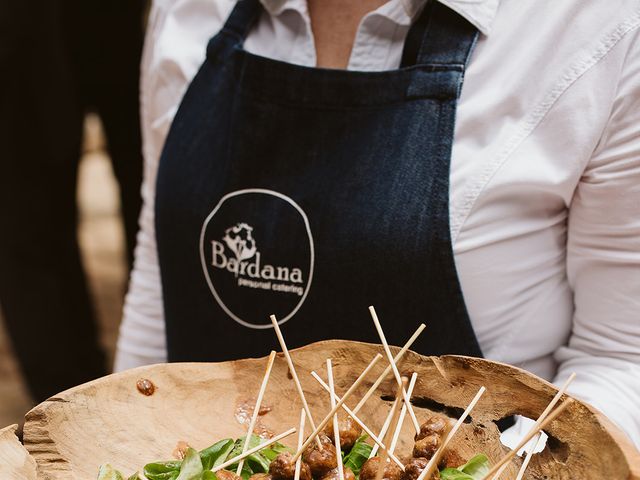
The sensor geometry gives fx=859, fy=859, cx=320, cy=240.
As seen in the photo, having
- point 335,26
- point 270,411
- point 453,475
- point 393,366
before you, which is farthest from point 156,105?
point 453,475

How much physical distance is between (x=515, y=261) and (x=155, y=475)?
23.2 inches

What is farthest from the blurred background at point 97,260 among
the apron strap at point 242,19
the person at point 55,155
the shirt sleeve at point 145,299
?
the apron strap at point 242,19

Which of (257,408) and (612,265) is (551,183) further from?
(257,408)

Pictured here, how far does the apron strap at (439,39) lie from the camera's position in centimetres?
122

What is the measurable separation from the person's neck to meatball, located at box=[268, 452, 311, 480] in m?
0.63

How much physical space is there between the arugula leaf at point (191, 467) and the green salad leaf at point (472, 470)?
0.28m

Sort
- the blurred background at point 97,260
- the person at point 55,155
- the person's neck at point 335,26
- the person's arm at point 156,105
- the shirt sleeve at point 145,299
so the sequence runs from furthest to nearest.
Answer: the blurred background at point 97,260 < the person at point 55,155 < the shirt sleeve at point 145,299 < the person's arm at point 156,105 < the person's neck at point 335,26

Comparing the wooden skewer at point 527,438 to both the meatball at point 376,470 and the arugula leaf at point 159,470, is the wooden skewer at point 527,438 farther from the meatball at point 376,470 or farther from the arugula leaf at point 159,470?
the arugula leaf at point 159,470

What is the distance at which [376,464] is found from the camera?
103 cm

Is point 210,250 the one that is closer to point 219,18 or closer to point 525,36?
point 219,18

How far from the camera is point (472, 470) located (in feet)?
3.29

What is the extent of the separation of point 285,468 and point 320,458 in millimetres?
57

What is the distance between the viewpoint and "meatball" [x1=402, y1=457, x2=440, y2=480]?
100 centimetres

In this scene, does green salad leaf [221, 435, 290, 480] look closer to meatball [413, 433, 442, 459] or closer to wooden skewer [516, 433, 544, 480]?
meatball [413, 433, 442, 459]
